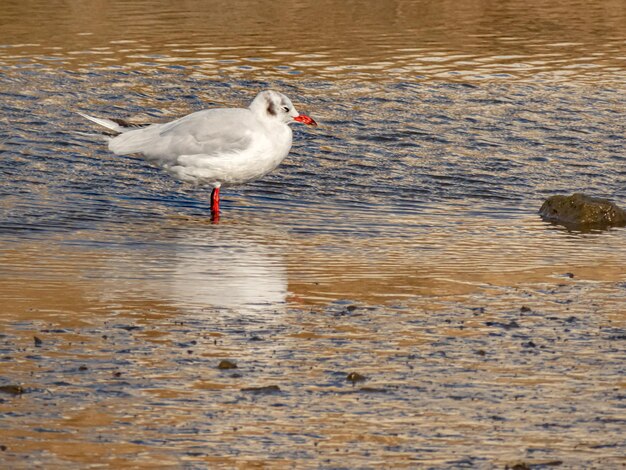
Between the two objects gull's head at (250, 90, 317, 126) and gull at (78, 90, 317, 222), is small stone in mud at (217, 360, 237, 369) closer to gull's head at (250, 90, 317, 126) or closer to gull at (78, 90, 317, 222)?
gull at (78, 90, 317, 222)

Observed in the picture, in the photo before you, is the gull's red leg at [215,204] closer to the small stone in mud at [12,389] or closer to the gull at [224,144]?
the gull at [224,144]

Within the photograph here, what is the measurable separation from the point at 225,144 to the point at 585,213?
9.54ft

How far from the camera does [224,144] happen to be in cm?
1130

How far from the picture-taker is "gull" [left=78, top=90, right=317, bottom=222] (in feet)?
37.0

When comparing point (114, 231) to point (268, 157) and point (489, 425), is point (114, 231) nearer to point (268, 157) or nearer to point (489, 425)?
point (268, 157)

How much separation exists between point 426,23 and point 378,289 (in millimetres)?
15664

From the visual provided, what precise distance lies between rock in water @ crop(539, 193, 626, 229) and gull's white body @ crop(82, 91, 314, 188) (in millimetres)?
2263

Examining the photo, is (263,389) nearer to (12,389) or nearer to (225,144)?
(12,389)

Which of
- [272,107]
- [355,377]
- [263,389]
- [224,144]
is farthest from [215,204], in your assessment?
[263,389]

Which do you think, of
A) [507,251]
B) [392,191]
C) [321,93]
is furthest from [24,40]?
[507,251]

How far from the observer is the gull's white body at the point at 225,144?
11.3 meters

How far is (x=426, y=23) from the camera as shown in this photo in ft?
78.1

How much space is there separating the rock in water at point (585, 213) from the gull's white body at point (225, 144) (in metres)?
2.26

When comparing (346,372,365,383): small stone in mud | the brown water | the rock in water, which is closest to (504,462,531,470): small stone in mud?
the brown water
